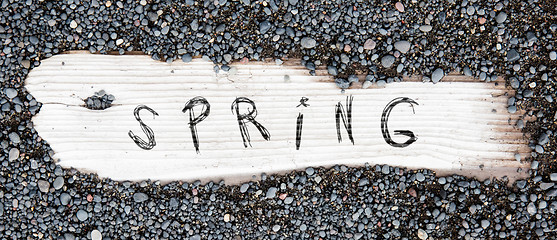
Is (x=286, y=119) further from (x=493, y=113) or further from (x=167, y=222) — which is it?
(x=493, y=113)

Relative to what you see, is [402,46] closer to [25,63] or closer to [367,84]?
[367,84]

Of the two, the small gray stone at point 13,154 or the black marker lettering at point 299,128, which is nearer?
the small gray stone at point 13,154

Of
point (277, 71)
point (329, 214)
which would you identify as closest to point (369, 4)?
point (277, 71)

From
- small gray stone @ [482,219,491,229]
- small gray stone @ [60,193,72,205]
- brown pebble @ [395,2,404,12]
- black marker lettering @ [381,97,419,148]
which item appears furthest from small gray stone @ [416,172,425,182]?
small gray stone @ [60,193,72,205]

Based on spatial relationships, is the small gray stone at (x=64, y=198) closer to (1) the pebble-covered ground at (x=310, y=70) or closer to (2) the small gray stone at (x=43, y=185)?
(1) the pebble-covered ground at (x=310, y=70)

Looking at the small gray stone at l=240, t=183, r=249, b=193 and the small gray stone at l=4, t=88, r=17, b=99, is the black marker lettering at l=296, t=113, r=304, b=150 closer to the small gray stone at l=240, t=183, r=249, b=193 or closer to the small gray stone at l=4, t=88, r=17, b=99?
the small gray stone at l=240, t=183, r=249, b=193

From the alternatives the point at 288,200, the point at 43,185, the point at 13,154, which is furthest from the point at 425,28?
the point at 13,154

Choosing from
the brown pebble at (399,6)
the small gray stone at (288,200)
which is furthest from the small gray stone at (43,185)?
the brown pebble at (399,6)
